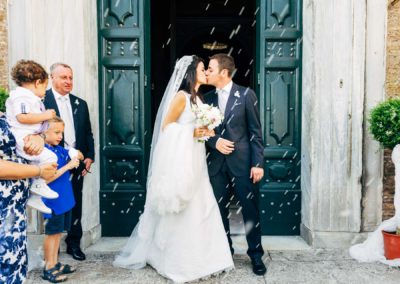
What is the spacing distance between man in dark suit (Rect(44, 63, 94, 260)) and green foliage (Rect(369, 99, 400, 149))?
10.6ft

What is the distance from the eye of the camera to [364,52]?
223 inches

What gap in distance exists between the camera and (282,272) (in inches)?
198

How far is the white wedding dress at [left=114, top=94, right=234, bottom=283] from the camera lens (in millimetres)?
4727

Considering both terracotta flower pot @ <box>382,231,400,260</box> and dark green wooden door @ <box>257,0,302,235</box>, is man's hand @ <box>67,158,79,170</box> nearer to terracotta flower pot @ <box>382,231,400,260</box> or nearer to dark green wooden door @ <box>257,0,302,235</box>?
dark green wooden door @ <box>257,0,302,235</box>

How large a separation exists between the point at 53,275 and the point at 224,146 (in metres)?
2.18

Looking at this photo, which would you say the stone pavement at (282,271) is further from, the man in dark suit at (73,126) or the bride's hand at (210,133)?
the bride's hand at (210,133)

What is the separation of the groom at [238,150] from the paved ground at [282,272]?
0.23 meters

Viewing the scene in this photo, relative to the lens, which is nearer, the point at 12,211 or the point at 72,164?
the point at 12,211

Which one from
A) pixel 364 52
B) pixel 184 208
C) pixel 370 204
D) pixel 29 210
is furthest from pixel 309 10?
pixel 29 210

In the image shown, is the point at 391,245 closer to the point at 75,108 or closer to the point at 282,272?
the point at 282,272

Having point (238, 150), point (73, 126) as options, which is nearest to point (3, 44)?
point (73, 126)

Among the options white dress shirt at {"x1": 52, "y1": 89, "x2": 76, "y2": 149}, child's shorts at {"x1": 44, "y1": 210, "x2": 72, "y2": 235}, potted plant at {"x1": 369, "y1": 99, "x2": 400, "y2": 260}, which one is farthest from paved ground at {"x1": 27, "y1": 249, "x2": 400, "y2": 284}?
white dress shirt at {"x1": 52, "y1": 89, "x2": 76, "y2": 149}

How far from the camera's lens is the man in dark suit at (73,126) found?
507cm

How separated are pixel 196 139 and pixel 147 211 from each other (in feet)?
3.27
